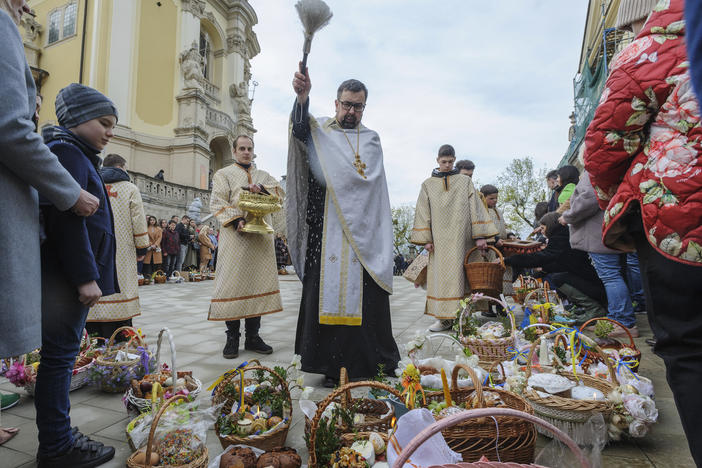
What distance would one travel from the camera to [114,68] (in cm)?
1891

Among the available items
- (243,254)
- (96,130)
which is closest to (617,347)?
(243,254)

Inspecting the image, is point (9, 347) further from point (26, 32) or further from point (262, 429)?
point (26, 32)

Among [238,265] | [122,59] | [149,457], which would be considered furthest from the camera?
[122,59]

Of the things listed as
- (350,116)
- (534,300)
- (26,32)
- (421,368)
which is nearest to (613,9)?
(534,300)

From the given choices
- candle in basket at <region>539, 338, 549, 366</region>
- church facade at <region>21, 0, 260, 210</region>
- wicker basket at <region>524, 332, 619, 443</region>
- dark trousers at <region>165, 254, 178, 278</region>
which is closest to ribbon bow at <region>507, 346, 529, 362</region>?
candle in basket at <region>539, 338, 549, 366</region>

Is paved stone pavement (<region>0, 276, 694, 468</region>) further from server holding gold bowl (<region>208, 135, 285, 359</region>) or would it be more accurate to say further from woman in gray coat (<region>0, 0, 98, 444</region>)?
woman in gray coat (<region>0, 0, 98, 444</region>)

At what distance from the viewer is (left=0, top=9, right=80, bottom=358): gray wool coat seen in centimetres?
141

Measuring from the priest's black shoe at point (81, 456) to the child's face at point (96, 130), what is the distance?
141 cm

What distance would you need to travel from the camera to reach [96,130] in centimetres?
204

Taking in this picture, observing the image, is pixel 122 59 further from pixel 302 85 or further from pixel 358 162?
pixel 358 162

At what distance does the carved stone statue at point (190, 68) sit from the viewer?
69.1 feet

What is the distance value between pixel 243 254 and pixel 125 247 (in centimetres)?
142

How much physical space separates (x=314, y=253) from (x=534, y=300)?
11.4 ft

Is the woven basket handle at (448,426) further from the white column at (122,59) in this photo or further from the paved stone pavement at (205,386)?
the white column at (122,59)
